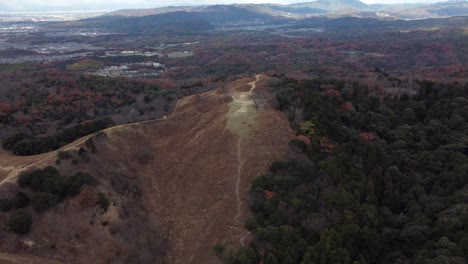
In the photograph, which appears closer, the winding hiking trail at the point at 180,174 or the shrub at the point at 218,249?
the shrub at the point at 218,249

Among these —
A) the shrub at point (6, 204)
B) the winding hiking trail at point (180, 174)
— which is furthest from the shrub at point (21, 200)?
the winding hiking trail at point (180, 174)

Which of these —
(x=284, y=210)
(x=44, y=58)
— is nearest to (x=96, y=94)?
(x=284, y=210)

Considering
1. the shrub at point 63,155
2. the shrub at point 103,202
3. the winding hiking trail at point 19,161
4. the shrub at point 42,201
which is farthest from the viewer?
the shrub at point 63,155

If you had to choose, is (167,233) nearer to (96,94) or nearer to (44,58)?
(96,94)

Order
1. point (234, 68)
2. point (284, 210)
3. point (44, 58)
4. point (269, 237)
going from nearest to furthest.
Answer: point (269, 237), point (284, 210), point (234, 68), point (44, 58)

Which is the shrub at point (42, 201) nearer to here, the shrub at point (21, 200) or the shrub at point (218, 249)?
the shrub at point (21, 200)

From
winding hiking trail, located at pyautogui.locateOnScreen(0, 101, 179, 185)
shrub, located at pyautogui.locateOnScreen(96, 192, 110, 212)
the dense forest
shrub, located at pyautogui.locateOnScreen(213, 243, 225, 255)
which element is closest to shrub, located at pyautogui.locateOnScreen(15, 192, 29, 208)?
winding hiking trail, located at pyautogui.locateOnScreen(0, 101, 179, 185)
